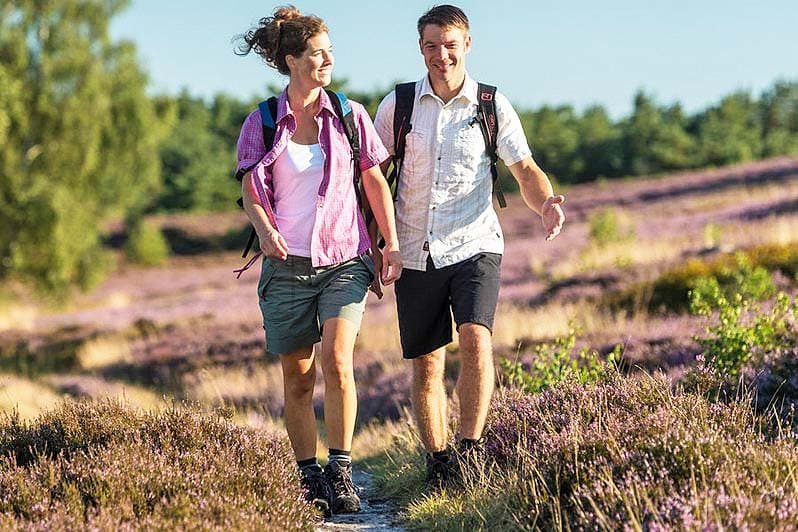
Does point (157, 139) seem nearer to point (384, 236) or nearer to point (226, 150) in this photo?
point (384, 236)

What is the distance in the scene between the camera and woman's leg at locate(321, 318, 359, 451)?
15.9 ft

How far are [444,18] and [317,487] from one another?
2411mm

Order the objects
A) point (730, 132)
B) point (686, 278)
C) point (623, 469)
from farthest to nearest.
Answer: point (730, 132)
point (686, 278)
point (623, 469)

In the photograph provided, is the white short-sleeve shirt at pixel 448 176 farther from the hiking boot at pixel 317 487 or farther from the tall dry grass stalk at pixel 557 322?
the tall dry grass stalk at pixel 557 322

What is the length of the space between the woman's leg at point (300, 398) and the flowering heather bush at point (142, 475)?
4.6 inches

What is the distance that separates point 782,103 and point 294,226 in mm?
75457

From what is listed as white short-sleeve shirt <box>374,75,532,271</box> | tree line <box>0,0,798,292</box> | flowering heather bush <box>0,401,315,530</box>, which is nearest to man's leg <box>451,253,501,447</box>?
white short-sleeve shirt <box>374,75,532,271</box>

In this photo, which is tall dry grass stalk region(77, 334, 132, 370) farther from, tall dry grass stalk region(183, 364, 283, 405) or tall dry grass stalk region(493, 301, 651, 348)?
tall dry grass stalk region(493, 301, 651, 348)

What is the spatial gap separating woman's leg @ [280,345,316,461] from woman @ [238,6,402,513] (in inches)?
0.6

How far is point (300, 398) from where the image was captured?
16.9ft

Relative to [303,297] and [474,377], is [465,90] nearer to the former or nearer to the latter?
[303,297]

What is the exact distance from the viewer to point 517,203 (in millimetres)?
47062

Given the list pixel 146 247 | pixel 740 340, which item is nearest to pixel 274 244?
pixel 740 340

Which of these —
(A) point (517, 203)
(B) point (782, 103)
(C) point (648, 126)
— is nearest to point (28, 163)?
(A) point (517, 203)
